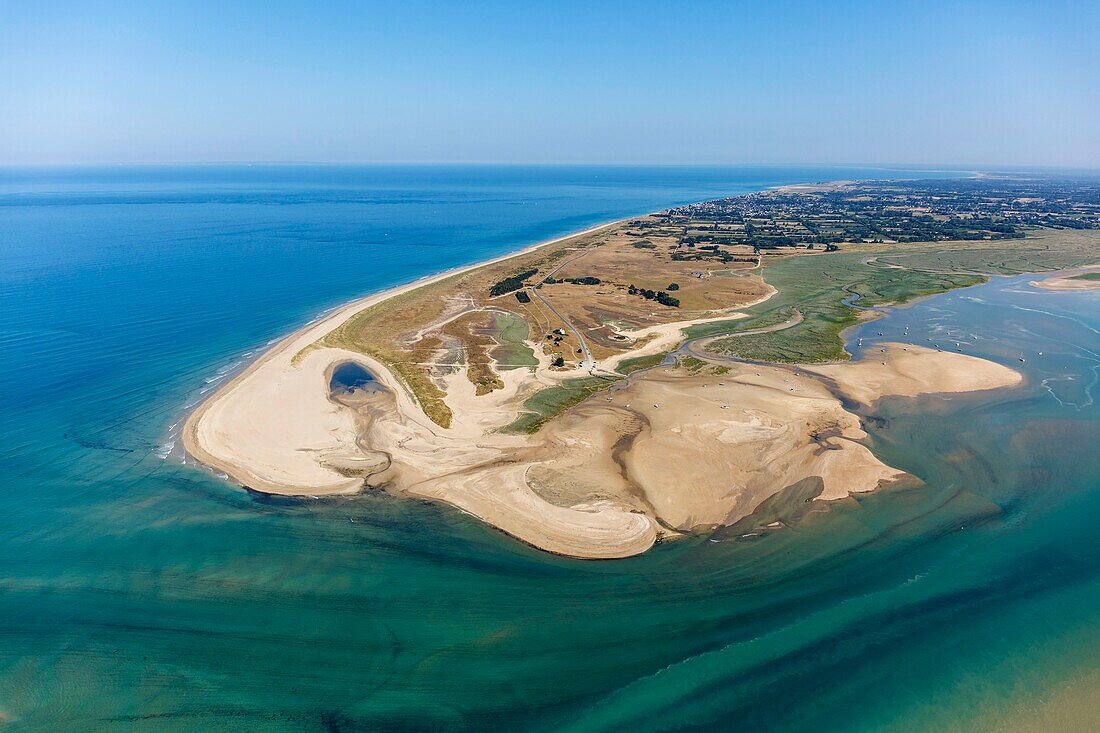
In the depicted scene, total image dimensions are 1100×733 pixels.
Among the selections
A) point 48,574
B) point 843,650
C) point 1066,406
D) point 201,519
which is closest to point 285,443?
point 201,519

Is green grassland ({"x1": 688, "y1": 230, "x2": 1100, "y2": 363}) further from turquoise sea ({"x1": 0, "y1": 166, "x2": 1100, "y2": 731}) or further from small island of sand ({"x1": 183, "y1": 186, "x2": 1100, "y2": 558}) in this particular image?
turquoise sea ({"x1": 0, "y1": 166, "x2": 1100, "y2": 731})

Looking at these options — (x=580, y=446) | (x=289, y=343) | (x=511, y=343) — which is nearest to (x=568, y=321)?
(x=511, y=343)

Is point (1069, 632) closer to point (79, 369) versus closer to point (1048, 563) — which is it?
point (1048, 563)

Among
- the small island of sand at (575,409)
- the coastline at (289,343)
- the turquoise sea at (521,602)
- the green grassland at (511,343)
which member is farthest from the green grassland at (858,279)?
the coastline at (289,343)

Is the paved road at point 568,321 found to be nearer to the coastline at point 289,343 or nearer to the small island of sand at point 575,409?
the small island of sand at point 575,409

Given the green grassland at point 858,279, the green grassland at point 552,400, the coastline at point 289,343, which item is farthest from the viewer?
the green grassland at point 858,279

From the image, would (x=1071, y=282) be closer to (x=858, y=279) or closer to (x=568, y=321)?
(x=858, y=279)

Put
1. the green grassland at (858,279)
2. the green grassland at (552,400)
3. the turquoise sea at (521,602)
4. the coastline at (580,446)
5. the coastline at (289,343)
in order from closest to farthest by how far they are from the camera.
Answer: the turquoise sea at (521,602), the coastline at (580,446), the coastline at (289,343), the green grassland at (552,400), the green grassland at (858,279)

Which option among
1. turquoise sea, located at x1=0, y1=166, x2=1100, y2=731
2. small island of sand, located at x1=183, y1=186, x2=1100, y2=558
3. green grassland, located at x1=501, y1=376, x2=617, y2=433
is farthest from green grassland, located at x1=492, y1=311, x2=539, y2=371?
turquoise sea, located at x1=0, y1=166, x2=1100, y2=731

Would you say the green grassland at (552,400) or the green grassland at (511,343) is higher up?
the green grassland at (511,343)
